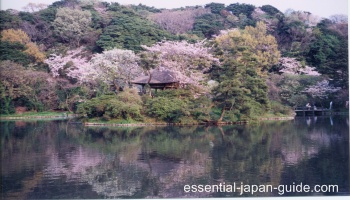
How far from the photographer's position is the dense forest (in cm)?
1030

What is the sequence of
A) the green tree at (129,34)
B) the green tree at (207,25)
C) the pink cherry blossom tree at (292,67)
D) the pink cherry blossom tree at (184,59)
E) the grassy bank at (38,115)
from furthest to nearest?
the green tree at (207,25), the green tree at (129,34), the pink cherry blossom tree at (292,67), the pink cherry blossom tree at (184,59), the grassy bank at (38,115)

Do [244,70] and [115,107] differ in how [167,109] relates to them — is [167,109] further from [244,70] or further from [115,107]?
[244,70]

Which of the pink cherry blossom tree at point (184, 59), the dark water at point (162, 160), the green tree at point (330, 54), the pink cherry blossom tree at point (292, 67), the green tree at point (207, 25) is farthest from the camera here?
the green tree at point (207, 25)

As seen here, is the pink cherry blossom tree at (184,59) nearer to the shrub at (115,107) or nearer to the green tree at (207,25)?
the green tree at (207,25)

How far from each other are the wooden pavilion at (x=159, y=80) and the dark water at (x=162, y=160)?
2.04 m

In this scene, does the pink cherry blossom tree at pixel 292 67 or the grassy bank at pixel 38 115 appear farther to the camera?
the pink cherry blossom tree at pixel 292 67

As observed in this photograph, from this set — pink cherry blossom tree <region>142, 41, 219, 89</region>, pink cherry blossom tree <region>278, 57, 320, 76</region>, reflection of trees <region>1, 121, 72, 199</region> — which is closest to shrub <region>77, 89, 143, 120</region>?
reflection of trees <region>1, 121, 72, 199</region>

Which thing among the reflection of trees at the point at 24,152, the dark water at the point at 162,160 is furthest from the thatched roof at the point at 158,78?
the reflection of trees at the point at 24,152

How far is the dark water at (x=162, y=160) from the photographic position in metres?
5.39

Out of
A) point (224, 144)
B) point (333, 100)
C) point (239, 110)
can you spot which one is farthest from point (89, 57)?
point (333, 100)

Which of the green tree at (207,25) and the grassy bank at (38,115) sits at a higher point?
the green tree at (207,25)

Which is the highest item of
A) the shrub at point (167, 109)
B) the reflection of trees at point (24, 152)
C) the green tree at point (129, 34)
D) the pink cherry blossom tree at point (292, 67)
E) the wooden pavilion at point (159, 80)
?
the green tree at point (129, 34)

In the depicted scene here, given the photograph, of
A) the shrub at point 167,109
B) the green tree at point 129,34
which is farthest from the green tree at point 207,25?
the shrub at point 167,109

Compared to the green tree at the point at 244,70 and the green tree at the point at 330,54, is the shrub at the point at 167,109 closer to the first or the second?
the green tree at the point at 244,70
